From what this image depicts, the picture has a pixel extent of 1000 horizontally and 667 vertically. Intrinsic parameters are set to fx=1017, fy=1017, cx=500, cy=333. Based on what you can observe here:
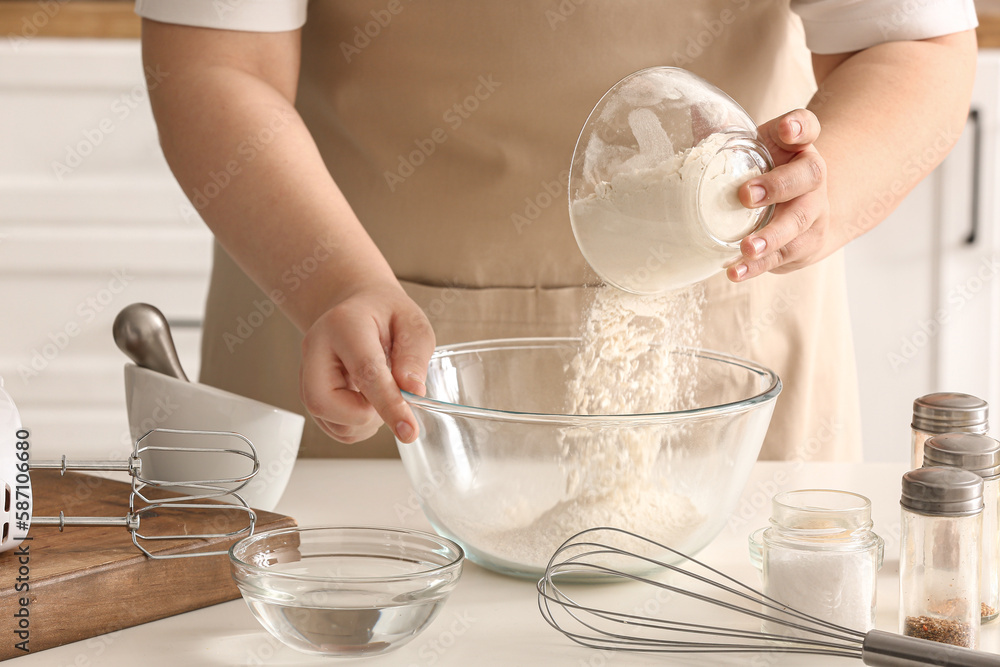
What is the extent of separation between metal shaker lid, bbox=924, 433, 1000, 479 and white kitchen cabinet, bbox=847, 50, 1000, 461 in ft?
5.00

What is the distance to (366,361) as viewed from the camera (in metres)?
0.65

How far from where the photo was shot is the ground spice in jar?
0.54 m

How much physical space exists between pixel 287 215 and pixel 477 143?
26 cm

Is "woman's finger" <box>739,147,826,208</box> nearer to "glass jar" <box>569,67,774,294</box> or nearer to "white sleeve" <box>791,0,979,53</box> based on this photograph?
"glass jar" <box>569,67,774,294</box>

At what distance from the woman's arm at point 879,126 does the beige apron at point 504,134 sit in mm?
146

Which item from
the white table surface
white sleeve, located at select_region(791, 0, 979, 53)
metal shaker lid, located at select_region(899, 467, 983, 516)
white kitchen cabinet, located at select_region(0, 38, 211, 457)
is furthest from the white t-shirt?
white kitchen cabinet, located at select_region(0, 38, 211, 457)

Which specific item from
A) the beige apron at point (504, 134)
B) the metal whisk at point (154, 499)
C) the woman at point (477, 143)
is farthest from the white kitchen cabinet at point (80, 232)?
the metal whisk at point (154, 499)

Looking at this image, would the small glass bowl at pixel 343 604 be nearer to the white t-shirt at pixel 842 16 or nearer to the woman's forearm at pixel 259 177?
the woman's forearm at pixel 259 177

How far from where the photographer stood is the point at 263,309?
1133 millimetres

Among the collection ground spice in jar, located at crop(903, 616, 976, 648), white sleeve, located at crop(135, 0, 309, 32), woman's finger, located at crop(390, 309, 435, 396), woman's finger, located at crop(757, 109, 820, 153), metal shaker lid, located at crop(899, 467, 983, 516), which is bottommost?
ground spice in jar, located at crop(903, 616, 976, 648)

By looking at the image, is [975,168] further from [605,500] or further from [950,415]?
[605,500]

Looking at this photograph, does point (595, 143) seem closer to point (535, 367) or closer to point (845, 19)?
point (535, 367)

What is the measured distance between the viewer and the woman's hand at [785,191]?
0.60 m

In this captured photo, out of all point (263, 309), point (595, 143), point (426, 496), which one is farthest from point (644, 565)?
point (263, 309)
